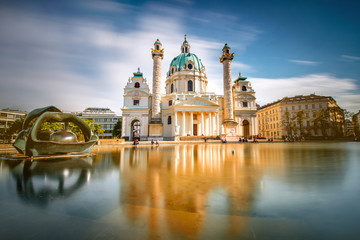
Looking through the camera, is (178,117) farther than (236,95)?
No

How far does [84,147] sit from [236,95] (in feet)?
159

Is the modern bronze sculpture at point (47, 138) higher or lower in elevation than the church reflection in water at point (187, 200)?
higher

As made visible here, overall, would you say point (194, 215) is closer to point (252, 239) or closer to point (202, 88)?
point (252, 239)

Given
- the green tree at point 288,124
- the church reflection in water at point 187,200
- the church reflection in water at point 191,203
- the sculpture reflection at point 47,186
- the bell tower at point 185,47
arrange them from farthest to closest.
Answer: the bell tower at point 185,47 → the green tree at point 288,124 → the sculpture reflection at point 47,186 → the church reflection in water at point 187,200 → the church reflection in water at point 191,203

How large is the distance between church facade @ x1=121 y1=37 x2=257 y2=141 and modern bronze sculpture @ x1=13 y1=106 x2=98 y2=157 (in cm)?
2818

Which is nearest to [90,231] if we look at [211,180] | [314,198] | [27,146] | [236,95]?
[211,180]

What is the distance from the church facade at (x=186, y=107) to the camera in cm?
4634

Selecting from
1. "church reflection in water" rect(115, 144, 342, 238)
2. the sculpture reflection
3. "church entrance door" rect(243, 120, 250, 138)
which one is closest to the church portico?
"church entrance door" rect(243, 120, 250, 138)

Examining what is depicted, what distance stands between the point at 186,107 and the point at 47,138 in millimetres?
35089

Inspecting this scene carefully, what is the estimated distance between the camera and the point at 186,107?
151 ft

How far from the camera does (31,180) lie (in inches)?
240

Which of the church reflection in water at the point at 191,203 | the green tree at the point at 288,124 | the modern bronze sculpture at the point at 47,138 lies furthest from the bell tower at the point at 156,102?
the green tree at the point at 288,124

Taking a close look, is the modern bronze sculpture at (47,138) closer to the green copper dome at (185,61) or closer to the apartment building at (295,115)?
the green copper dome at (185,61)

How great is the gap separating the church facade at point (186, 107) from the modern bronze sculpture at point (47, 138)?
2818cm
